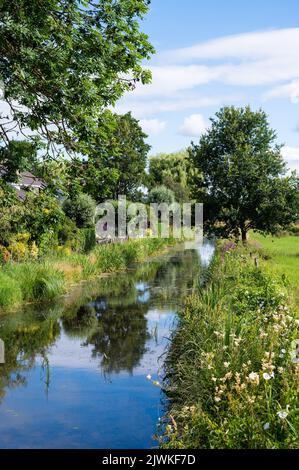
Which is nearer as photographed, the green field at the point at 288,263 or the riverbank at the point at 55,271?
the riverbank at the point at 55,271

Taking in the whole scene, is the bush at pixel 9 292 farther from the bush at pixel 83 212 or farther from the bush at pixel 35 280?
the bush at pixel 83 212

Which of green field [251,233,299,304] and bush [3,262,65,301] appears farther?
bush [3,262,65,301]

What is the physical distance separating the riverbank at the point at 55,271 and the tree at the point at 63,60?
6.51 meters

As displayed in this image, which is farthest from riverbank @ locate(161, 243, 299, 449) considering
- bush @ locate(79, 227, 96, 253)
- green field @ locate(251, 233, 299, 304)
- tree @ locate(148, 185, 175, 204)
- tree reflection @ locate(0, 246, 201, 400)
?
tree @ locate(148, 185, 175, 204)

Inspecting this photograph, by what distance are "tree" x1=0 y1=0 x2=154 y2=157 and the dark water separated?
4.60 m

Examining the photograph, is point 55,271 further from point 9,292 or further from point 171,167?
point 171,167

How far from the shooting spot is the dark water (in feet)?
28.2

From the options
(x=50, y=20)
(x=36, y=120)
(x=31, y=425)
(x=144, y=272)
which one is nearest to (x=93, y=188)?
(x=36, y=120)

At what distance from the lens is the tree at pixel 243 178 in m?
29.0

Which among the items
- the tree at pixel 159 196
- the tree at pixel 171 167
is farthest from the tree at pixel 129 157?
the tree at pixel 171 167

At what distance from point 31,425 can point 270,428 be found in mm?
4465

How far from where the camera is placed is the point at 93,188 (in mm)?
11938

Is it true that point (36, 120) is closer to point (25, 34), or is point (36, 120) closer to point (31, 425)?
point (25, 34)

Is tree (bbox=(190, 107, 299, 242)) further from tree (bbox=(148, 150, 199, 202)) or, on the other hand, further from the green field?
tree (bbox=(148, 150, 199, 202))
